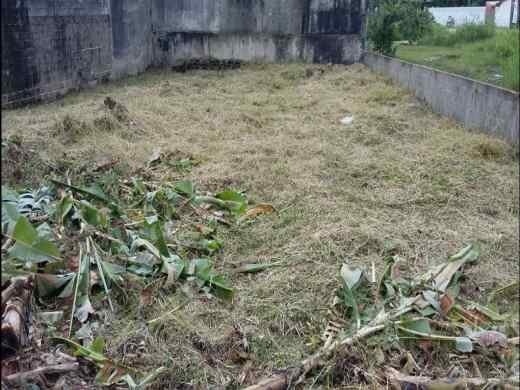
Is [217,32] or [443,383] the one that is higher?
[217,32]

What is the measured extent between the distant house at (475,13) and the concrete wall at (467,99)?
4269mm

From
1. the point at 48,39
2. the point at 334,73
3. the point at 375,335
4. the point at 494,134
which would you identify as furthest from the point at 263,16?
the point at 375,335

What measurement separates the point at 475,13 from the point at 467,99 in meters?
8.25

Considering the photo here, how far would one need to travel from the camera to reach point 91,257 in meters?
2.53

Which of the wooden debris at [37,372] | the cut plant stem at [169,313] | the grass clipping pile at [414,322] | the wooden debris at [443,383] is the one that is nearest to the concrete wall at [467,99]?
the grass clipping pile at [414,322]

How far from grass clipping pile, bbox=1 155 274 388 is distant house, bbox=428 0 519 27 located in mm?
8831

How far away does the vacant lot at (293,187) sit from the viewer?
91.8 inches

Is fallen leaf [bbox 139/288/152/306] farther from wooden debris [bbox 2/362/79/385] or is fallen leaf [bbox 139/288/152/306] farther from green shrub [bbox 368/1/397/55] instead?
green shrub [bbox 368/1/397/55]

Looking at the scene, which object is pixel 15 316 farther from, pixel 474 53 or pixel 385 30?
pixel 385 30

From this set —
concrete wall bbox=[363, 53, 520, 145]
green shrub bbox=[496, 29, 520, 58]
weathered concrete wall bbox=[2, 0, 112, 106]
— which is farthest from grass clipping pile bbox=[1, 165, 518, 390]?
green shrub bbox=[496, 29, 520, 58]

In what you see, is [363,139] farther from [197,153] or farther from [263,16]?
[263,16]

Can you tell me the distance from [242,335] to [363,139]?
3.29m

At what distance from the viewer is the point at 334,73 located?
9.46 m

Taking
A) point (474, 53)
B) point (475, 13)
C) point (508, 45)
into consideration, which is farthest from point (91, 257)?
point (475, 13)
